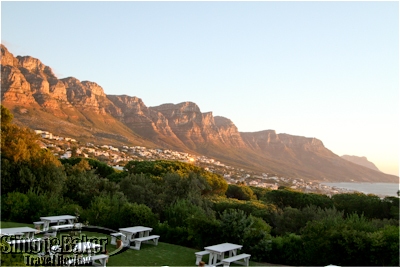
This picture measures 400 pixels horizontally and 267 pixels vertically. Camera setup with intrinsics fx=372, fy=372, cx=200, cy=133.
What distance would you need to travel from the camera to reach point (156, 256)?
29.3 ft

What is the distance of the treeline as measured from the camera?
28.2ft

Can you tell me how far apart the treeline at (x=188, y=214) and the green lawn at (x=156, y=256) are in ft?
1.79

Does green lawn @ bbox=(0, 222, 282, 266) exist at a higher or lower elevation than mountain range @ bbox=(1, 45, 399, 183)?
lower

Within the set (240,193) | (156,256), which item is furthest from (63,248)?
(240,193)

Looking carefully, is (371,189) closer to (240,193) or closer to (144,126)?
(144,126)

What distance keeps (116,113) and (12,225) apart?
9543cm

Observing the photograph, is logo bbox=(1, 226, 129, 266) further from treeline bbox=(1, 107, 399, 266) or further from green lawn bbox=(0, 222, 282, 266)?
treeline bbox=(1, 107, 399, 266)

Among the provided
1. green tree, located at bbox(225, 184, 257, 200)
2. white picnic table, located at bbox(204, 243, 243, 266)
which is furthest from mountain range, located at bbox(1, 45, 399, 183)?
white picnic table, located at bbox(204, 243, 243, 266)

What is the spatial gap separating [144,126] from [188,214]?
3885 inches

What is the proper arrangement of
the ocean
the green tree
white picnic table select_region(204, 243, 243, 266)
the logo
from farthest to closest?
the ocean, the green tree, white picnic table select_region(204, 243, 243, 266), the logo

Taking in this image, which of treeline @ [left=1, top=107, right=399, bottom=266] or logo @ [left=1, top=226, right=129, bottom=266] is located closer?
logo @ [left=1, top=226, right=129, bottom=266]

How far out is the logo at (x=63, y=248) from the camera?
458 centimetres

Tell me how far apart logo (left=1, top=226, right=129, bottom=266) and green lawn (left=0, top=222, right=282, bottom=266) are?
254mm

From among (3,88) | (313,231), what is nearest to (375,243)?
(313,231)
